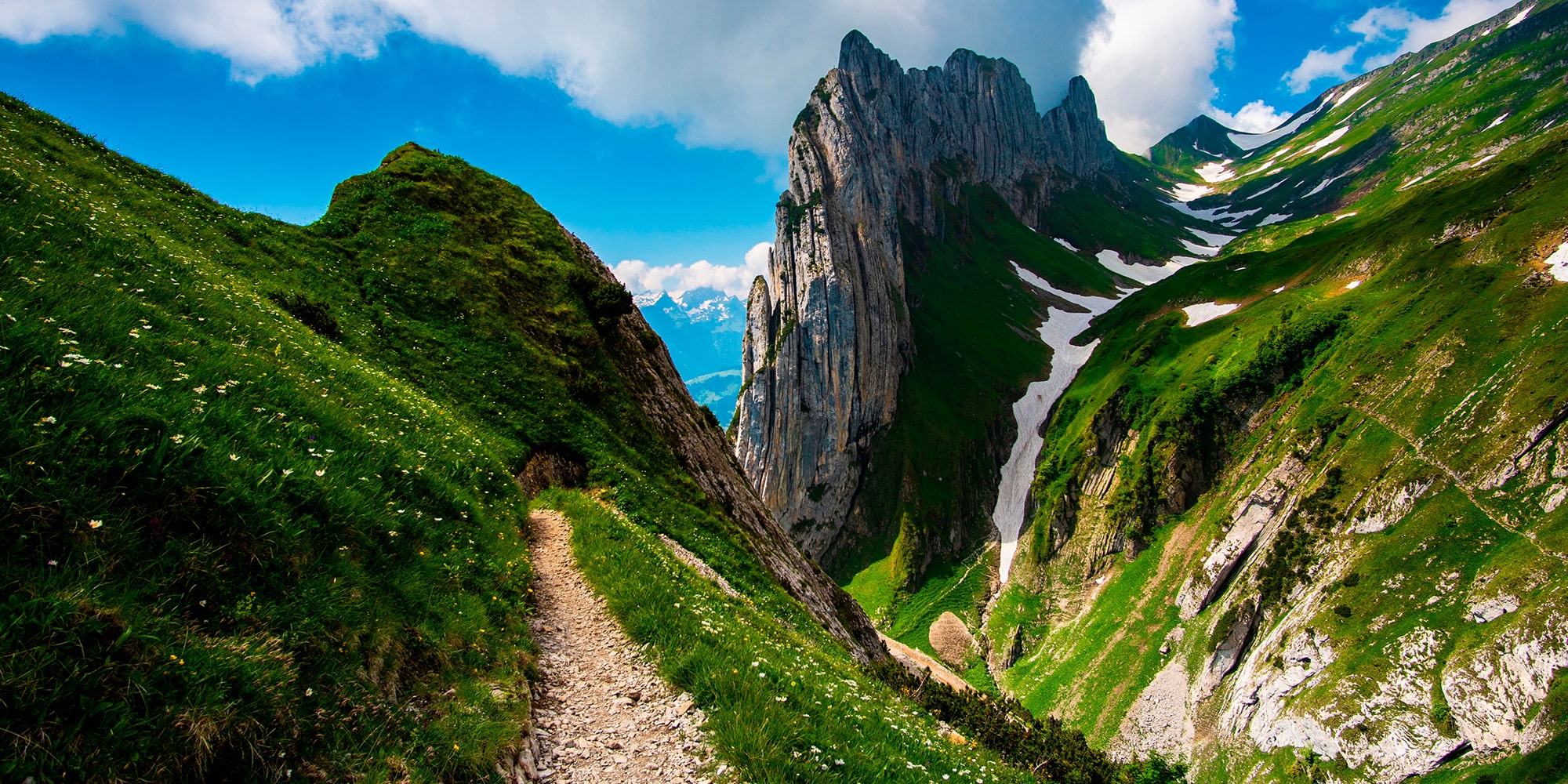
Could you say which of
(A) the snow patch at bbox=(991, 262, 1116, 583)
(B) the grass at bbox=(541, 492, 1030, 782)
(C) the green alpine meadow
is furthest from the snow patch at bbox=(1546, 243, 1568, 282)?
(B) the grass at bbox=(541, 492, 1030, 782)

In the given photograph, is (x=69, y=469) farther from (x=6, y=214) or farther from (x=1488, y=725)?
→ (x=1488, y=725)

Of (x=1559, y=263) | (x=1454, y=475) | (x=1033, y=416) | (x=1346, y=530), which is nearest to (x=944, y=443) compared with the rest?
(x=1033, y=416)


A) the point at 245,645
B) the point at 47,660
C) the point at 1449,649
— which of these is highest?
the point at 47,660

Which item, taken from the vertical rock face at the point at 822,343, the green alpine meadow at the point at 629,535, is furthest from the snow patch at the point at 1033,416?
the vertical rock face at the point at 822,343

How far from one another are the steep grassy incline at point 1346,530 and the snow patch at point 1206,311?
18677 millimetres

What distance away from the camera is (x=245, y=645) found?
441 cm

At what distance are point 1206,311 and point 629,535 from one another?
15610 cm

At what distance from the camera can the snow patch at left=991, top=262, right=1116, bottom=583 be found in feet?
401

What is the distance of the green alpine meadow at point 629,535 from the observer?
4578 mm

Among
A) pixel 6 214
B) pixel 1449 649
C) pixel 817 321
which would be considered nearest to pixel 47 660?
pixel 6 214

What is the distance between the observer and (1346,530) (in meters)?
57.2

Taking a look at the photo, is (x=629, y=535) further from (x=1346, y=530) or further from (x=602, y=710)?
(x=1346, y=530)

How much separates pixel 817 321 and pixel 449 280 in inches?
4418

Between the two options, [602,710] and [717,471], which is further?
[717,471]
